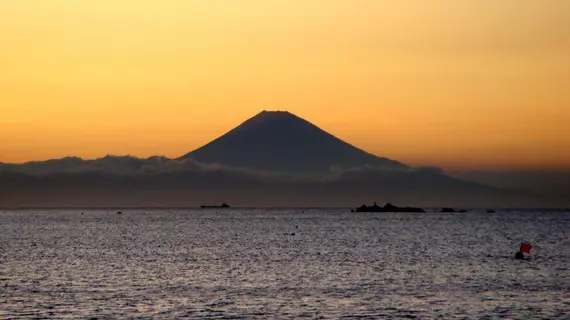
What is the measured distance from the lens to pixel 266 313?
59656mm

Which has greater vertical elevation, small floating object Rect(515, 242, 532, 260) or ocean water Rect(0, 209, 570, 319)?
small floating object Rect(515, 242, 532, 260)

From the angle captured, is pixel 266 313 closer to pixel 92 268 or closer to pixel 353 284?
pixel 353 284

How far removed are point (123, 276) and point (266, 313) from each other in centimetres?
2915

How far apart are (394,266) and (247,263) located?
16.0 metres

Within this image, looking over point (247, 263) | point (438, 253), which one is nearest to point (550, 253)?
point (438, 253)

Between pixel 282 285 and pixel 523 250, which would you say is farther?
pixel 523 250

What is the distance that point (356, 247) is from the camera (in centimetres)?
14125

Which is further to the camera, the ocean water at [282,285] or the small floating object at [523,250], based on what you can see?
the small floating object at [523,250]

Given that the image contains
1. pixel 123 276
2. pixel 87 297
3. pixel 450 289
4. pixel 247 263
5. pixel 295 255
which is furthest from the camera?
pixel 295 255

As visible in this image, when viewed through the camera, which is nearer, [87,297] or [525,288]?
[87,297]

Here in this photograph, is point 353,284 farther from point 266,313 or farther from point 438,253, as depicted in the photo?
point 438,253

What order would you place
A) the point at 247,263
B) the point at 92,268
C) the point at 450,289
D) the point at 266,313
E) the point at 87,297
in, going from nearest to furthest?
the point at 266,313
the point at 87,297
the point at 450,289
the point at 92,268
the point at 247,263

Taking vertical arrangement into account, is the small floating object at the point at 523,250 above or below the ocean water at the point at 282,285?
above

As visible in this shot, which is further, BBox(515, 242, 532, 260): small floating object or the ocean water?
BBox(515, 242, 532, 260): small floating object
